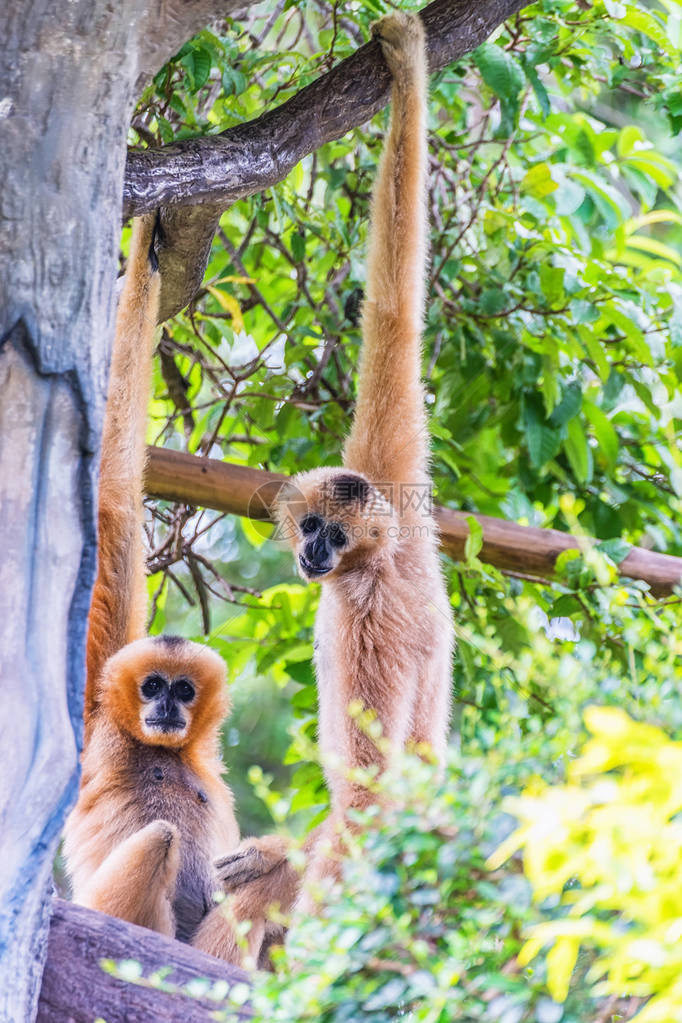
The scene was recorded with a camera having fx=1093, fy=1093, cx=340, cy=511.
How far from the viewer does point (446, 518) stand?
4.84 m

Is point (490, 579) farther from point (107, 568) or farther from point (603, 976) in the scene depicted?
point (603, 976)

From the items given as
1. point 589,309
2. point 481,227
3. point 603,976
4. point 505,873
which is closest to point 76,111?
point 505,873

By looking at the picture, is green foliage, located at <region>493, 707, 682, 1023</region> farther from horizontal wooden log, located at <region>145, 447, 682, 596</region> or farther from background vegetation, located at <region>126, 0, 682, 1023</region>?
horizontal wooden log, located at <region>145, 447, 682, 596</region>

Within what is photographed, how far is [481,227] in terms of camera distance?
17.4 ft

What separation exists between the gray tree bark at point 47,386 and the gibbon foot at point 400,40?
114 centimetres

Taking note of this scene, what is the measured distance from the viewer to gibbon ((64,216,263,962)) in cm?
391

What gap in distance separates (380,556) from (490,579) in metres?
0.71

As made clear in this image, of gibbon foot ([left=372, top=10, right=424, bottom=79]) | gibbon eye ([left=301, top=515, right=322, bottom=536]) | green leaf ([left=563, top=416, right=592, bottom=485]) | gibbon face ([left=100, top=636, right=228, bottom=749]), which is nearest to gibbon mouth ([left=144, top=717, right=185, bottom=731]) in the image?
gibbon face ([left=100, top=636, right=228, bottom=749])

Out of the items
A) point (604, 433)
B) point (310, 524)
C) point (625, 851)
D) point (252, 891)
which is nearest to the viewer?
point (625, 851)

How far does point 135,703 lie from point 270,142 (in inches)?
81.9

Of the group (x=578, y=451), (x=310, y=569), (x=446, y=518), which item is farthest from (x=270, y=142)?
(x=578, y=451)

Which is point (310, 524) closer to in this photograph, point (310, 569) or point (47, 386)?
point (310, 569)

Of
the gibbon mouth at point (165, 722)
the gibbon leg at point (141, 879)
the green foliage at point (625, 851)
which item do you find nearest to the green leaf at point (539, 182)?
the gibbon mouth at point (165, 722)

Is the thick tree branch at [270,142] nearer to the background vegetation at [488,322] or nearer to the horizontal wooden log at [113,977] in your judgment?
the background vegetation at [488,322]
